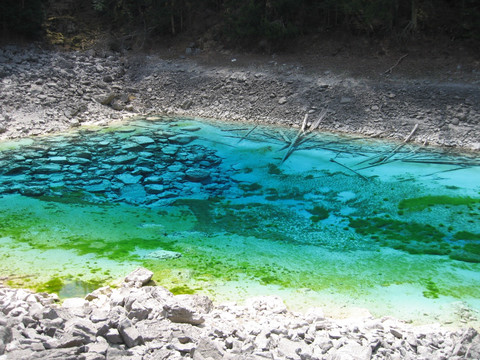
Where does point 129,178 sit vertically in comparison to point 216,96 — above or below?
below

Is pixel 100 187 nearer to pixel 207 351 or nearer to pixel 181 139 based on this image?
pixel 181 139

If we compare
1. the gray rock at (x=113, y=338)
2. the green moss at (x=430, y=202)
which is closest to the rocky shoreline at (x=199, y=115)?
the gray rock at (x=113, y=338)

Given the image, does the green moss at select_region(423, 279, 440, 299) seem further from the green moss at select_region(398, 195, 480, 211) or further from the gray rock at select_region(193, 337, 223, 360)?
the gray rock at select_region(193, 337, 223, 360)

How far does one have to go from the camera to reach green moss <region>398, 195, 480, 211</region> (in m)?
9.84

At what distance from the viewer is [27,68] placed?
1748cm

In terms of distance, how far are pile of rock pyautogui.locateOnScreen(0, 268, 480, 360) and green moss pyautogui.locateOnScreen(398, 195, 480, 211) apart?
435 centimetres

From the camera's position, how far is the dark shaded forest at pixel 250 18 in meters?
17.1

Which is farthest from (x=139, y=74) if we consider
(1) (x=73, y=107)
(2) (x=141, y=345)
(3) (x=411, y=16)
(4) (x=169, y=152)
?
(2) (x=141, y=345)

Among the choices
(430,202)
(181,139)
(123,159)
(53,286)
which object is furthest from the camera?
(181,139)

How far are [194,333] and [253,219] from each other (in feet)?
14.1

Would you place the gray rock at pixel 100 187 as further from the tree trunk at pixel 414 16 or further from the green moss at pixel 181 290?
the tree trunk at pixel 414 16

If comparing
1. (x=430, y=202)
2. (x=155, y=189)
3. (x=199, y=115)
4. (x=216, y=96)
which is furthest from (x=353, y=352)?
(x=216, y=96)

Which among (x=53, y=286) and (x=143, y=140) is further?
(x=143, y=140)

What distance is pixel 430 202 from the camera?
32.9ft
